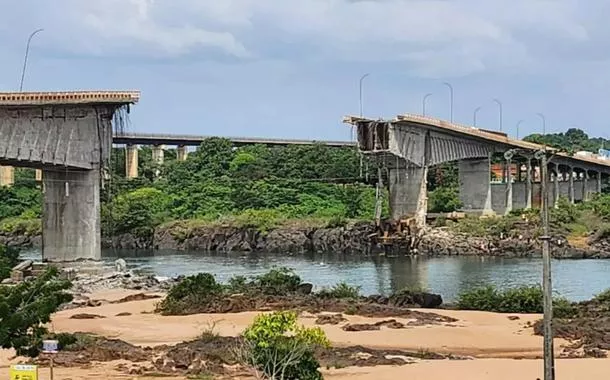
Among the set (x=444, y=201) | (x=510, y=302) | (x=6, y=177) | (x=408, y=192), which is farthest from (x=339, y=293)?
(x=6, y=177)

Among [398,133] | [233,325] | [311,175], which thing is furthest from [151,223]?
[233,325]

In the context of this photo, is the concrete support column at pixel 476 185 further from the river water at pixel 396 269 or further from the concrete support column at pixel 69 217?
the concrete support column at pixel 69 217

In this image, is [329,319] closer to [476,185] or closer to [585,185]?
[476,185]

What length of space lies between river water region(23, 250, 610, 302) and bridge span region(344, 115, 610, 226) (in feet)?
29.7

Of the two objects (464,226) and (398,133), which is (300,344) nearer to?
(398,133)

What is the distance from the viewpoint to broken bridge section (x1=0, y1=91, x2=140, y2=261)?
192 feet

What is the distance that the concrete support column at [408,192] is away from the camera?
96375 millimetres

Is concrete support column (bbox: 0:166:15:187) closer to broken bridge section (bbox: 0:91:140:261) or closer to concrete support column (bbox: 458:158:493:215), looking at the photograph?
concrete support column (bbox: 458:158:493:215)

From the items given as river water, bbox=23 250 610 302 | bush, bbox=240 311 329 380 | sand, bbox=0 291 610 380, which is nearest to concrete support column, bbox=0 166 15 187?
river water, bbox=23 250 610 302

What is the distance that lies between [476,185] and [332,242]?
1804cm

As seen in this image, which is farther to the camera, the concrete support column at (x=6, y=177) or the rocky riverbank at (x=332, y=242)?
the concrete support column at (x=6, y=177)

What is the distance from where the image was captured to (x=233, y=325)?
38625 millimetres

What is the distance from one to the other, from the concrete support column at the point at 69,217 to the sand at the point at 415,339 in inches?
561

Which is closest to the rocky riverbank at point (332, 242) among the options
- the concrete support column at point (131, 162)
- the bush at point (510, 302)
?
the concrete support column at point (131, 162)
